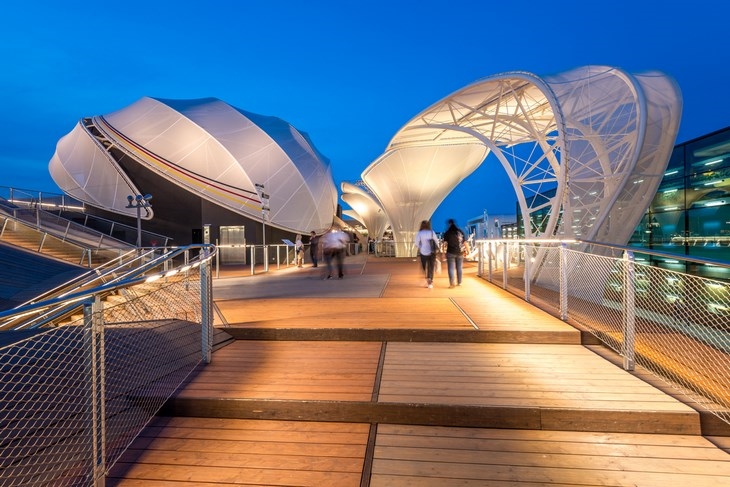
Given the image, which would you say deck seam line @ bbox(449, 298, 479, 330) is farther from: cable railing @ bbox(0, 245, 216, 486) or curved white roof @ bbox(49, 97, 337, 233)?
curved white roof @ bbox(49, 97, 337, 233)

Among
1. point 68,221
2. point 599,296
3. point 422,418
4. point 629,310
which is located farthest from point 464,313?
point 68,221

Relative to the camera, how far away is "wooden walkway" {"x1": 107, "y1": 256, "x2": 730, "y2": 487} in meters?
2.71

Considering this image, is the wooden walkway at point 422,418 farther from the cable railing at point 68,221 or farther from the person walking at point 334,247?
the cable railing at point 68,221

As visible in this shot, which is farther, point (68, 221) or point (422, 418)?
point (68, 221)

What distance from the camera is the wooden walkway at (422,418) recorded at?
2713 millimetres

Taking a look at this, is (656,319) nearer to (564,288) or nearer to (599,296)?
(599,296)

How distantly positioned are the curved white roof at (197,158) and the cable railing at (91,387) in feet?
70.9

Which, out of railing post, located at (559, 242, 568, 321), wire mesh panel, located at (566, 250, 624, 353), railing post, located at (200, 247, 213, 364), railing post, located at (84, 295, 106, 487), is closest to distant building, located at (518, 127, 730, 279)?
wire mesh panel, located at (566, 250, 624, 353)

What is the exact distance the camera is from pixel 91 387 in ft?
8.53

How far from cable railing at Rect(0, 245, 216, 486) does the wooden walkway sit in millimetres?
219

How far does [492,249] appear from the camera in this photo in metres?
11.4

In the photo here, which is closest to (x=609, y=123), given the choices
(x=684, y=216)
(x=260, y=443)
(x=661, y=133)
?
(x=661, y=133)

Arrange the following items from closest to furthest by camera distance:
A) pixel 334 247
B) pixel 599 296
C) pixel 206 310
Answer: pixel 206 310 < pixel 599 296 < pixel 334 247

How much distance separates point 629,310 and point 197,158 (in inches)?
1046
